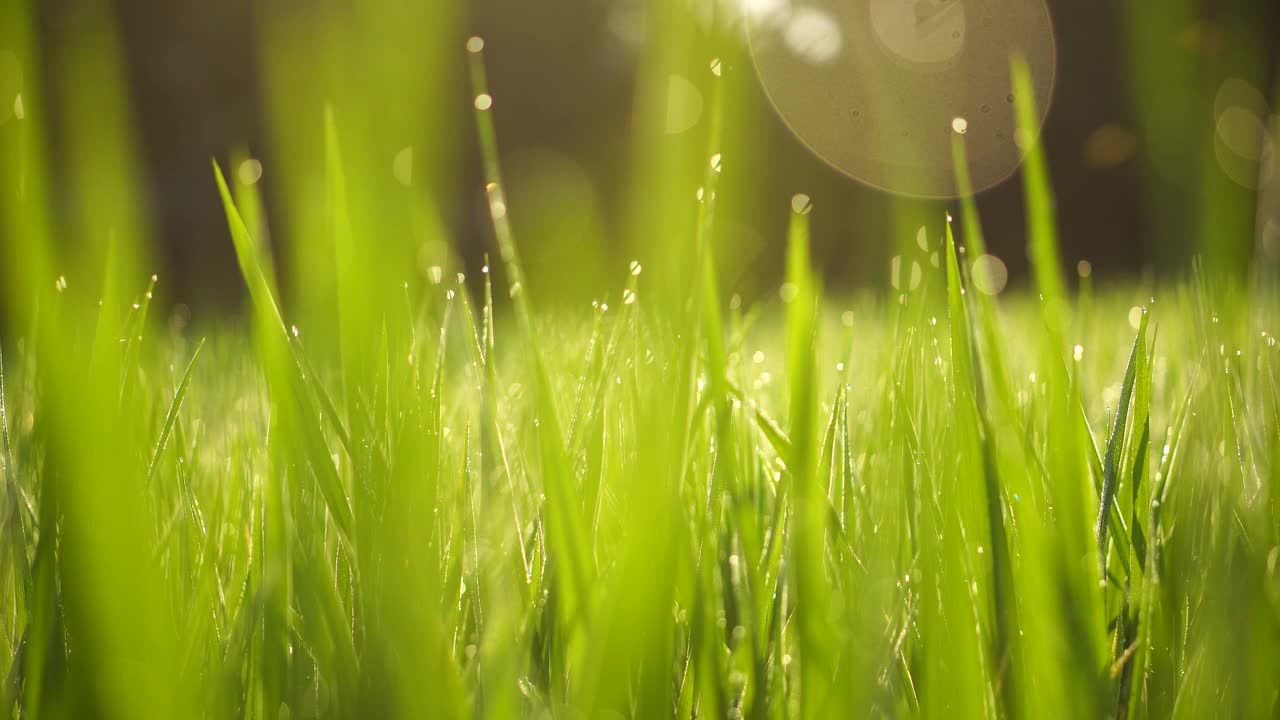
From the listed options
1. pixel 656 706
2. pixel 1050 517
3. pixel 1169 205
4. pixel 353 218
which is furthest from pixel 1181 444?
pixel 353 218

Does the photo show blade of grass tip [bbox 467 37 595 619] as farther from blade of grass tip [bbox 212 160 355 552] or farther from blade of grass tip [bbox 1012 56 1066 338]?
blade of grass tip [bbox 1012 56 1066 338]

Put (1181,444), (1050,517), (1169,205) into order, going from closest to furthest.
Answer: (1169,205) < (1050,517) < (1181,444)

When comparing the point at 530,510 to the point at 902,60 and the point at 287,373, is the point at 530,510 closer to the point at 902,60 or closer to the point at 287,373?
the point at 287,373

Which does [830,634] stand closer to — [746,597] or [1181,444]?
[746,597]

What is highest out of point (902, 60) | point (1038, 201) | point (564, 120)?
point (564, 120)

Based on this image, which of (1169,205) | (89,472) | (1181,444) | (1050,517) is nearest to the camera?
(89,472)

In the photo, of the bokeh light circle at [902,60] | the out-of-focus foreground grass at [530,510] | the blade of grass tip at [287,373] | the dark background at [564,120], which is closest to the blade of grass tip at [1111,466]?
the out-of-focus foreground grass at [530,510]

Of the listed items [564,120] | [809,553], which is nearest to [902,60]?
[809,553]

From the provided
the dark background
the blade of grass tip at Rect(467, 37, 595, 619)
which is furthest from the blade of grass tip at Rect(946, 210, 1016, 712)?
the dark background
